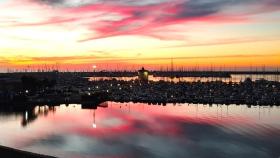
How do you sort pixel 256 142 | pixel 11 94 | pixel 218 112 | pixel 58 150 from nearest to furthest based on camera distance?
pixel 58 150 < pixel 256 142 < pixel 218 112 < pixel 11 94

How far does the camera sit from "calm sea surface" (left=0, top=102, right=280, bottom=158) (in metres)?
28.2

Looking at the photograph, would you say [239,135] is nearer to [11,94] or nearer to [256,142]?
[256,142]

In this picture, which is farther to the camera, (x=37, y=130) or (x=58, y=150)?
(x=37, y=130)

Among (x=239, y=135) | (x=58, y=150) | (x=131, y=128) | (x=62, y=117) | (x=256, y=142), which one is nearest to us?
(x=58, y=150)

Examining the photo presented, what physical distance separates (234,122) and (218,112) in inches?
340

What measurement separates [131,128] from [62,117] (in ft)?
37.5

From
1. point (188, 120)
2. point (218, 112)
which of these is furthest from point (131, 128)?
point (218, 112)

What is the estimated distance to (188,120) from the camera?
4519 centimetres

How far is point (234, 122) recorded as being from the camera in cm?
4319

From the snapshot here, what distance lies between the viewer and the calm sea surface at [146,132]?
2820 cm

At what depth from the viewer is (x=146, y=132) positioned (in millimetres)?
37000

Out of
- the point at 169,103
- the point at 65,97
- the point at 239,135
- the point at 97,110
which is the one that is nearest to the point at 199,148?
the point at 239,135

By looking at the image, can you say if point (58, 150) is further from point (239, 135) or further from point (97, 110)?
point (97, 110)

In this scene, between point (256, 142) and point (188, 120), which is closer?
point (256, 142)
